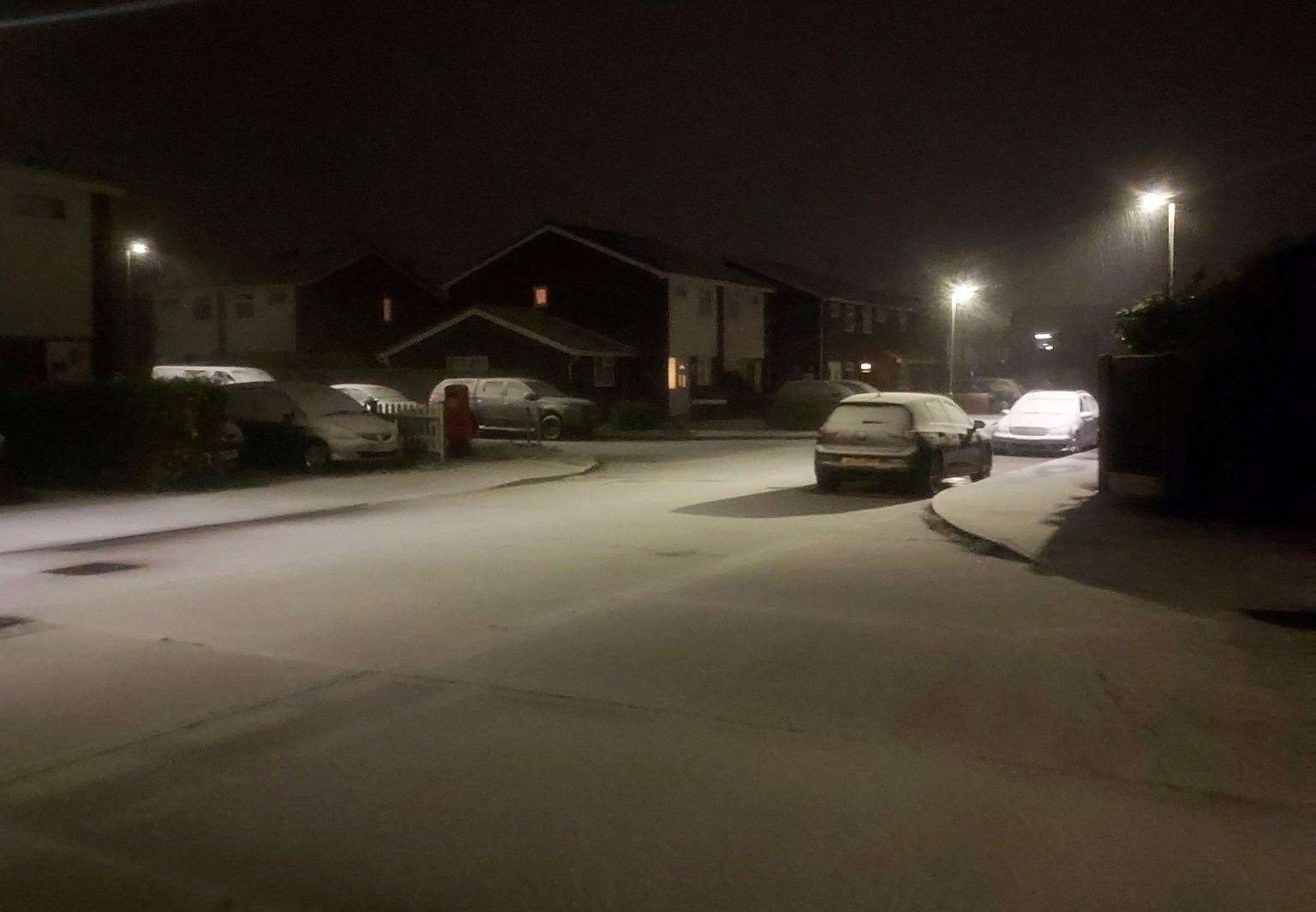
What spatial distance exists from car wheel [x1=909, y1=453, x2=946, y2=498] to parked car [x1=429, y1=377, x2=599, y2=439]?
658 inches

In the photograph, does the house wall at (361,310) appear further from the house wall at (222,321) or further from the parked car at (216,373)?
the parked car at (216,373)

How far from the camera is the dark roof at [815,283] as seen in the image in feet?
192

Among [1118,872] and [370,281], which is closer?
[1118,872]

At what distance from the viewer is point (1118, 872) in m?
5.20

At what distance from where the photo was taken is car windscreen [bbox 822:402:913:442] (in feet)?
65.5

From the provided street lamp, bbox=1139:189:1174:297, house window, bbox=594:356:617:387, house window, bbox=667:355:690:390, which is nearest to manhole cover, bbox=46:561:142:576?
street lamp, bbox=1139:189:1174:297

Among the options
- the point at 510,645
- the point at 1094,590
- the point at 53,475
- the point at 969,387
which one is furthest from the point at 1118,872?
the point at 969,387

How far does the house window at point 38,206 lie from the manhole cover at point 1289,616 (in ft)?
80.8

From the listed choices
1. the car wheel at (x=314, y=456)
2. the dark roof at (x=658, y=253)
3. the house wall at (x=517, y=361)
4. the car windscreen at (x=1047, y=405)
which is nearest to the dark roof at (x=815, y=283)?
the dark roof at (x=658, y=253)

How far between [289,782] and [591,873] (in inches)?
73.2

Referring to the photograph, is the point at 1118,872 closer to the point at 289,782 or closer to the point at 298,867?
the point at 298,867

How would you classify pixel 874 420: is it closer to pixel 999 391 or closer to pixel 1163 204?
pixel 1163 204

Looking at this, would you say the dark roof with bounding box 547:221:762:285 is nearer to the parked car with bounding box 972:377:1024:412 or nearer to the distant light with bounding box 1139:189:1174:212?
the parked car with bounding box 972:377:1024:412

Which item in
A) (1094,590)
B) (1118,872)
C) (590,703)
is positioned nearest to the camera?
(1118,872)
